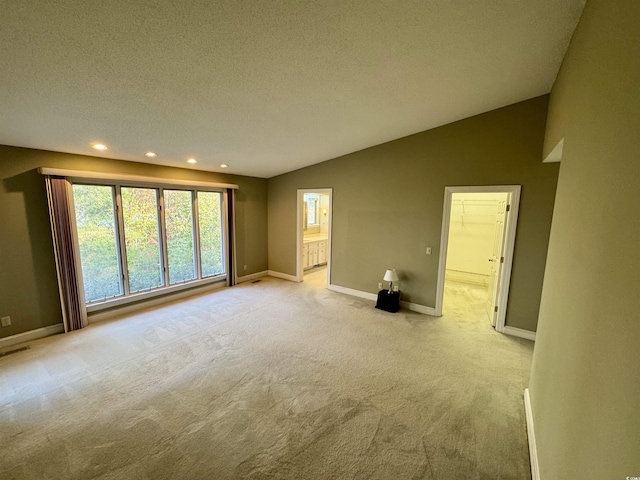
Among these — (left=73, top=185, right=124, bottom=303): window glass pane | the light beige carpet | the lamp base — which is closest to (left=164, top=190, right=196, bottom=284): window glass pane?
(left=73, top=185, right=124, bottom=303): window glass pane

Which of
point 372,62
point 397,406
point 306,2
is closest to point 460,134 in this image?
point 372,62

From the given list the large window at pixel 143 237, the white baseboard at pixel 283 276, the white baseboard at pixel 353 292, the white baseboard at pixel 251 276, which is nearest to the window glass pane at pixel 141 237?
the large window at pixel 143 237

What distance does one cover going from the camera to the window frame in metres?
3.86

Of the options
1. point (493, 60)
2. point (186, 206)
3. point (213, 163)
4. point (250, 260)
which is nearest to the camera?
point (493, 60)

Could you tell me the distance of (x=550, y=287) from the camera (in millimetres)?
1961

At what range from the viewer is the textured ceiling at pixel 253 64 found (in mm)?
1559

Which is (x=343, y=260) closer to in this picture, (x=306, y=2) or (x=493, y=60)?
(x=493, y=60)

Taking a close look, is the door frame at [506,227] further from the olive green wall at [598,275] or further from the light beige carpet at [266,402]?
the olive green wall at [598,275]

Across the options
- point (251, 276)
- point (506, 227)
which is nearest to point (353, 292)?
point (251, 276)

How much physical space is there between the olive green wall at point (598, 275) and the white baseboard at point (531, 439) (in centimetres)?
9

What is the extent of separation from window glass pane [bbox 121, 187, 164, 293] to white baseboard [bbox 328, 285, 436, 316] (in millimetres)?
3287

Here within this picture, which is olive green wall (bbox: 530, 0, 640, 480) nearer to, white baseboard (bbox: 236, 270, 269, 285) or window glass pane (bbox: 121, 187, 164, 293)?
window glass pane (bbox: 121, 187, 164, 293)

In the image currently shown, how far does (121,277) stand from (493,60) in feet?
17.9

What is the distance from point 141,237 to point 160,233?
0.30 m
